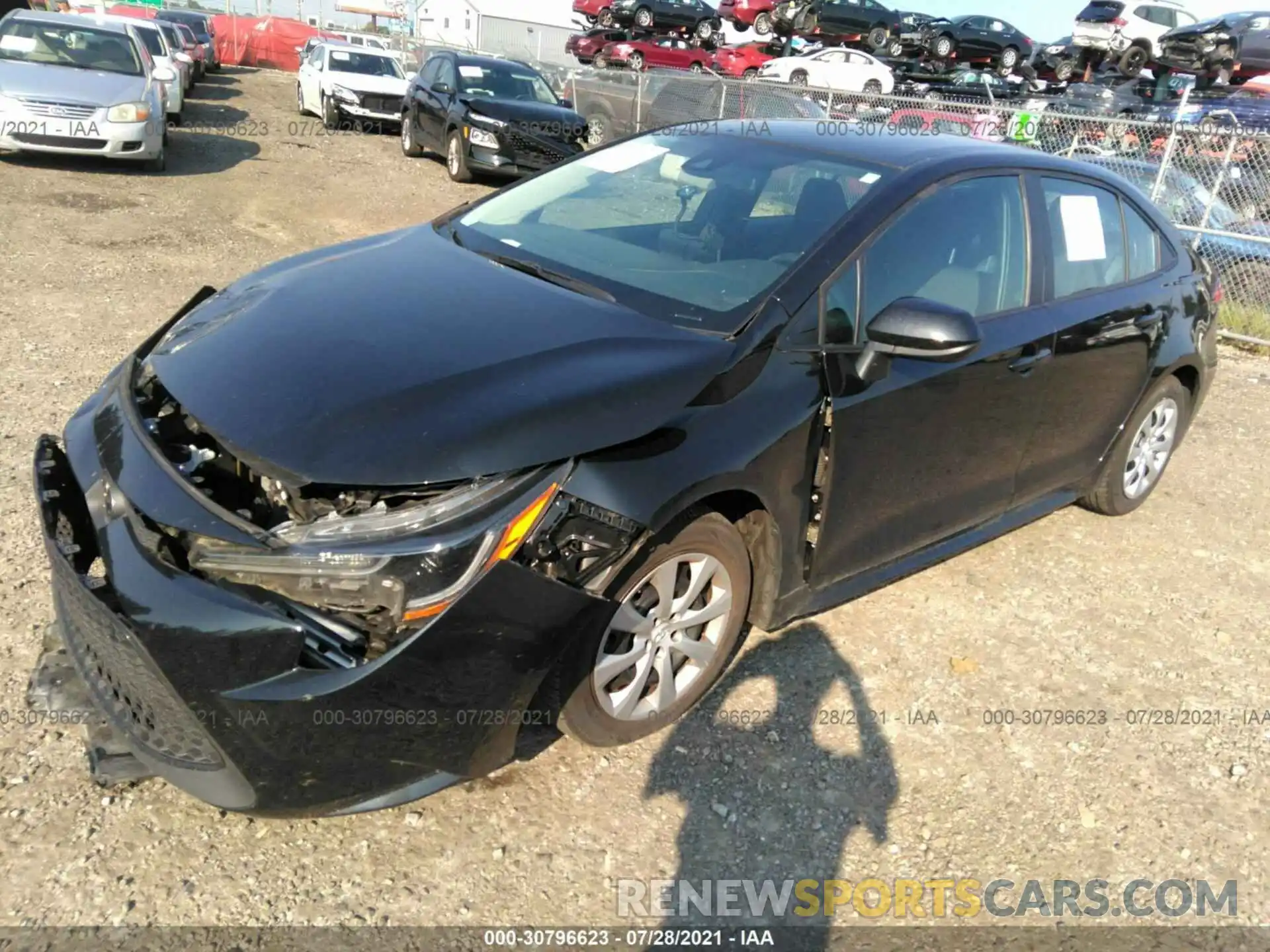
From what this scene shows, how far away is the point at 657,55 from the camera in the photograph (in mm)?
25078

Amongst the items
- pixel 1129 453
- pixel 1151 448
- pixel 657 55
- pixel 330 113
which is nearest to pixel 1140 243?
pixel 1129 453

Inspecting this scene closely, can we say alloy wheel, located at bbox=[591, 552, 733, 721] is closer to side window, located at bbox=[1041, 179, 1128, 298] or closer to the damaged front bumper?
the damaged front bumper

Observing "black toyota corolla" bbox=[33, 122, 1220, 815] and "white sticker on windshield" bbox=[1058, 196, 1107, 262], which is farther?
"white sticker on windshield" bbox=[1058, 196, 1107, 262]

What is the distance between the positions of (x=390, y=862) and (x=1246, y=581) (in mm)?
4160

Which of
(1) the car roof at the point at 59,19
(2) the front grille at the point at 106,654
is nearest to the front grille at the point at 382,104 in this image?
(1) the car roof at the point at 59,19

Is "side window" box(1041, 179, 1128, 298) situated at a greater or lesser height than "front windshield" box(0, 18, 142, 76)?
greater

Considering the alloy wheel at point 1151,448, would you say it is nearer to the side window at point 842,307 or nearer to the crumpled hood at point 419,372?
the side window at point 842,307

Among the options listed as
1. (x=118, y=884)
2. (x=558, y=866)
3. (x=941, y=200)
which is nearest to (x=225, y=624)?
(x=118, y=884)

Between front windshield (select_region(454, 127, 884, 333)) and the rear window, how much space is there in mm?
22837

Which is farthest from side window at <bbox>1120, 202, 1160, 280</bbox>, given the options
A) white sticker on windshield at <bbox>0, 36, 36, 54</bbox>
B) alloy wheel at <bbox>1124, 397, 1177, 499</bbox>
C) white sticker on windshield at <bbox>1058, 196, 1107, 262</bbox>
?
white sticker on windshield at <bbox>0, 36, 36, 54</bbox>

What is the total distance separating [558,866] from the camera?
2.48 m

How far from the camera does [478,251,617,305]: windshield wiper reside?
3.03 metres

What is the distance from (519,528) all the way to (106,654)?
1018 mm

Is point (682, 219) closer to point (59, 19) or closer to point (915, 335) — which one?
point (915, 335)
